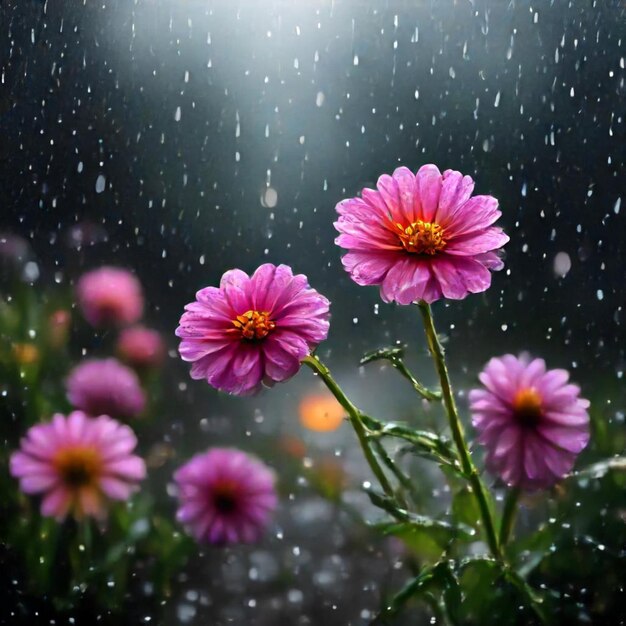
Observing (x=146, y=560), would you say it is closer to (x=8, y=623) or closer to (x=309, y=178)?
(x=8, y=623)

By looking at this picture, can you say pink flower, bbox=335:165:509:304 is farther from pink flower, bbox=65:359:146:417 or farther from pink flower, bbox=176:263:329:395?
pink flower, bbox=65:359:146:417

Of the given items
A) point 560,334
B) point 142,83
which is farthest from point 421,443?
point 142,83

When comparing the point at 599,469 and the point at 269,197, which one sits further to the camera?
the point at 269,197

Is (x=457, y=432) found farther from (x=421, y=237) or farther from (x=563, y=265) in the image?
(x=563, y=265)

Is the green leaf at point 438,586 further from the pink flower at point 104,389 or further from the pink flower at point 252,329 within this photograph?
the pink flower at point 104,389

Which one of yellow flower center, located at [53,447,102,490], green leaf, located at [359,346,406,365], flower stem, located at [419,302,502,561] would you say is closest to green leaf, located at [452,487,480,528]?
flower stem, located at [419,302,502,561]

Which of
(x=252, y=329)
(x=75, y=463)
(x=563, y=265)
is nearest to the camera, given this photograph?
(x=252, y=329)

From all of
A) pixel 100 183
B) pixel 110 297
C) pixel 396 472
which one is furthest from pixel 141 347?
pixel 396 472
